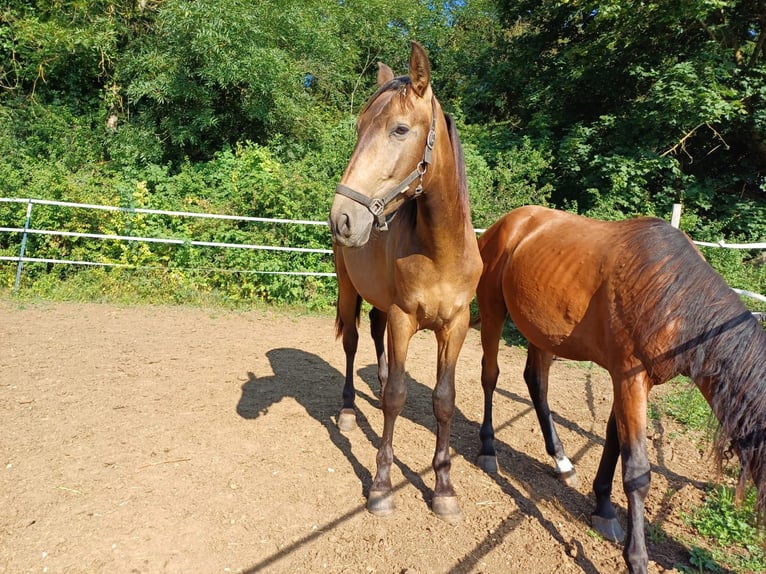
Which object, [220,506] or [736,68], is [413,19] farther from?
[220,506]

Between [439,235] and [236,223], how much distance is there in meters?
6.55

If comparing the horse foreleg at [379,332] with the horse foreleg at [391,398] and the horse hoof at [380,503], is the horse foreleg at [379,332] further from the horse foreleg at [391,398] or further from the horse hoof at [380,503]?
the horse hoof at [380,503]

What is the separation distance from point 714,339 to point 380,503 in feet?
6.28

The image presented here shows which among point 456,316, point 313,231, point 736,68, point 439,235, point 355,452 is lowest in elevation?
point 355,452

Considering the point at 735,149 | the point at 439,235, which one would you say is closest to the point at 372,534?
the point at 439,235

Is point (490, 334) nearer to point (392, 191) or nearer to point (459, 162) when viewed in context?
point (459, 162)

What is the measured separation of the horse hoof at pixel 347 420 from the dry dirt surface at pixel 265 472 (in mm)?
56

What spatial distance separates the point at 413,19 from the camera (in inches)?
711

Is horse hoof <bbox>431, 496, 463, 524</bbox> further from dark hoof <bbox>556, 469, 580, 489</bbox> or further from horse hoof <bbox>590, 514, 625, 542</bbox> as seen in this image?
dark hoof <bbox>556, 469, 580, 489</bbox>

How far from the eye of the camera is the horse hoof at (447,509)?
2648 millimetres

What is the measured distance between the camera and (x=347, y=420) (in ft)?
12.3

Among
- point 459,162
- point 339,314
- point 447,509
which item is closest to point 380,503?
point 447,509

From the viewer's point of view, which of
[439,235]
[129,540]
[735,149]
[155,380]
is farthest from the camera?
[735,149]

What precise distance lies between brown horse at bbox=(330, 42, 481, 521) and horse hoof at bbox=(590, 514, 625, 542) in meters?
0.79
